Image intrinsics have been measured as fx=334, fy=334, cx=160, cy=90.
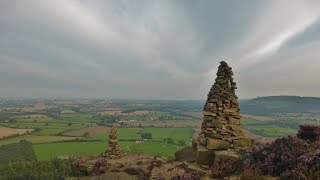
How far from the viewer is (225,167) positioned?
20.6 m

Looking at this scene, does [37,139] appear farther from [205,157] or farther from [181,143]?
[205,157]

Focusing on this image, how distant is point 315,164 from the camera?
16.5 m

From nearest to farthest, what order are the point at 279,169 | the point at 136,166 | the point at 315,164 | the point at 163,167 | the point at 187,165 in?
the point at 315,164 → the point at 279,169 → the point at 187,165 → the point at 163,167 → the point at 136,166

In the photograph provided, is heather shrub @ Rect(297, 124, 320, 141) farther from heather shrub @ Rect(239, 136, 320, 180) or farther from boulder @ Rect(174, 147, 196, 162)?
boulder @ Rect(174, 147, 196, 162)

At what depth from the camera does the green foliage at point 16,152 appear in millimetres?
114194

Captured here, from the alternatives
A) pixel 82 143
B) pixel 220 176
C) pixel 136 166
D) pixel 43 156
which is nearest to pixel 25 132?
pixel 82 143

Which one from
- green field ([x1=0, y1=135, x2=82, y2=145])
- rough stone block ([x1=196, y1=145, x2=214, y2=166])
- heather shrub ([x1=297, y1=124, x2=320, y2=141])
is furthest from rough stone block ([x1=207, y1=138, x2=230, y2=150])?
green field ([x1=0, y1=135, x2=82, y2=145])

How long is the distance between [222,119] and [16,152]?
115510 mm

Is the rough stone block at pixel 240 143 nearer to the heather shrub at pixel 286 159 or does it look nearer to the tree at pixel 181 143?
the heather shrub at pixel 286 159

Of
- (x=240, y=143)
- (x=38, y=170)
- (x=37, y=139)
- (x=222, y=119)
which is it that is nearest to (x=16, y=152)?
(x=37, y=139)

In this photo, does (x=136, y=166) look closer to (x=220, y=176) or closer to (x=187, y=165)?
(x=187, y=165)

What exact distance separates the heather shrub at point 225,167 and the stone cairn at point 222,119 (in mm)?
2304

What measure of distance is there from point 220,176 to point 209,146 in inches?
148

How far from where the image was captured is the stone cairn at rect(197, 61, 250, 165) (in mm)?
24500
